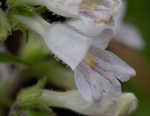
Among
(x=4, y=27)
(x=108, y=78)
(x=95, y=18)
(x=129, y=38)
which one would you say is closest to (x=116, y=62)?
(x=108, y=78)

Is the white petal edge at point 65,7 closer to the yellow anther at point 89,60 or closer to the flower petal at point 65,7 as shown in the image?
the flower petal at point 65,7

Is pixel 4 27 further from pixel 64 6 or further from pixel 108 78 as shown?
pixel 108 78

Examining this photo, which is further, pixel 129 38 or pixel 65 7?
pixel 129 38

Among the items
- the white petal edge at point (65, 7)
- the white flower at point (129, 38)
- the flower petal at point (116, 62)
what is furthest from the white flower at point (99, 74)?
the white flower at point (129, 38)

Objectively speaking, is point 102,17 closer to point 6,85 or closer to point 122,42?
point 6,85

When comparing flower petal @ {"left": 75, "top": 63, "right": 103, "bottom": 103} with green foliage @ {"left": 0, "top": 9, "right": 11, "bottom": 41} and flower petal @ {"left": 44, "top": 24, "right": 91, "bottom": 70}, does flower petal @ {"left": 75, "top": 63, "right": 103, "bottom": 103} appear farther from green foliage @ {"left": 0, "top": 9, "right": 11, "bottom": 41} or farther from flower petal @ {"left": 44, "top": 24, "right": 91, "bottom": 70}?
green foliage @ {"left": 0, "top": 9, "right": 11, "bottom": 41}
